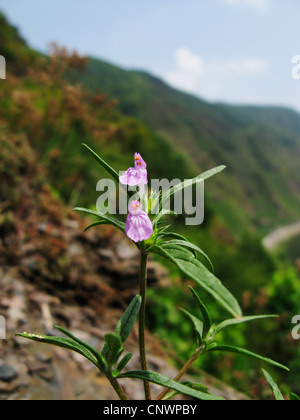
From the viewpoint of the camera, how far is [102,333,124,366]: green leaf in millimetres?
948

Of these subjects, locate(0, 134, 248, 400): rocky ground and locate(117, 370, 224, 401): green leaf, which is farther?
locate(0, 134, 248, 400): rocky ground

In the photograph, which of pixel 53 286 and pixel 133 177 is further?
pixel 53 286

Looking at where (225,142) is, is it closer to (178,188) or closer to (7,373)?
(7,373)

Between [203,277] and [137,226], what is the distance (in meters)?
0.22

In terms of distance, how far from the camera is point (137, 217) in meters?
0.98

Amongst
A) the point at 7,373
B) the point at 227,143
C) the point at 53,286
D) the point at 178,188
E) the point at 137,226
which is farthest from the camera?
the point at 227,143

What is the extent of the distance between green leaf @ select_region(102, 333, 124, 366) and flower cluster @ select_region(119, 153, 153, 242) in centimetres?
27

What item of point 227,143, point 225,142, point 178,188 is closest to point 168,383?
point 178,188

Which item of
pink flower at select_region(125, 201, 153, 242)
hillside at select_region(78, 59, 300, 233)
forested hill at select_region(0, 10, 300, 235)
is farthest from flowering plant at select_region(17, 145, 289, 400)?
hillside at select_region(78, 59, 300, 233)

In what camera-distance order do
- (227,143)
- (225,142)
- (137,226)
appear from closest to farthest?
1. (137,226)
2. (225,142)
3. (227,143)

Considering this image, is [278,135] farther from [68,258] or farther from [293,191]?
[68,258]

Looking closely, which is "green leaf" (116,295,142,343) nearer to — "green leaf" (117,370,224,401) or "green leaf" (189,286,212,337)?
"green leaf" (117,370,224,401)

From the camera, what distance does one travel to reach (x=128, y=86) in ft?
284
